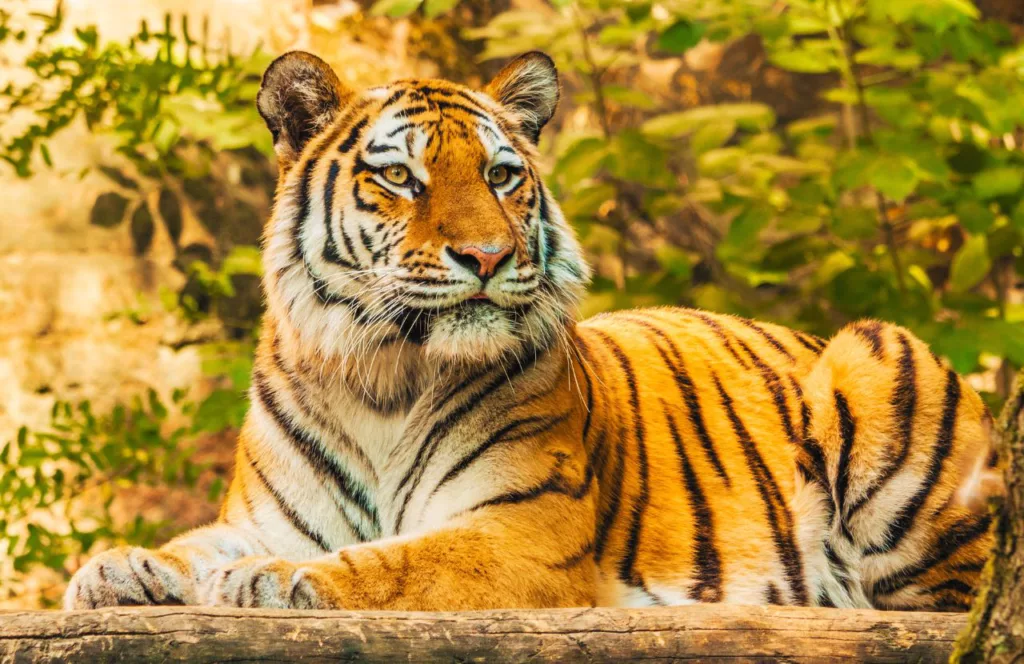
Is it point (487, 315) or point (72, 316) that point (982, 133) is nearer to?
point (487, 315)

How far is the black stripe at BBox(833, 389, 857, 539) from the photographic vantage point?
2.76 m

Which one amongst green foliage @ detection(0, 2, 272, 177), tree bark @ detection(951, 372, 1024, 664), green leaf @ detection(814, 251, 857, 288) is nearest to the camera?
tree bark @ detection(951, 372, 1024, 664)

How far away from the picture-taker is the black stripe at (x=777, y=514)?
2.74 meters

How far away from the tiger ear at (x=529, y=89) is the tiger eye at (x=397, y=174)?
47 cm

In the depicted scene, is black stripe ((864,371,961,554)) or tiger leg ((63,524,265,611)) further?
black stripe ((864,371,961,554))

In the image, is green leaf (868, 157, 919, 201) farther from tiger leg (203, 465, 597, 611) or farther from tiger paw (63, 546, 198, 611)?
tiger paw (63, 546, 198, 611)

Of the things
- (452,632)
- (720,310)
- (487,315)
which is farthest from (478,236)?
(720,310)

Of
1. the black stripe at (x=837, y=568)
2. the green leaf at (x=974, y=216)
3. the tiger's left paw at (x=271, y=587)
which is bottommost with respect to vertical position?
the black stripe at (x=837, y=568)

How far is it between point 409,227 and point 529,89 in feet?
2.27

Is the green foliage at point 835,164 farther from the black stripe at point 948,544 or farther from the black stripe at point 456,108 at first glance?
the black stripe at point 456,108

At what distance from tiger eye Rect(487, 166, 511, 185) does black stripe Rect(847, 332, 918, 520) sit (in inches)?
45.0

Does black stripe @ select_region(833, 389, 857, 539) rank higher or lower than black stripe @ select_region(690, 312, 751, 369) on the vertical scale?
lower

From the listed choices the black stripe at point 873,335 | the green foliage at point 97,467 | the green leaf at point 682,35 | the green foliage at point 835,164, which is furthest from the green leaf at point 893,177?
the green foliage at point 97,467

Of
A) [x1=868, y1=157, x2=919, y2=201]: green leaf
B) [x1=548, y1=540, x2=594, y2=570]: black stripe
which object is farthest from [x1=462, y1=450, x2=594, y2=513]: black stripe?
[x1=868, y1=157, x2=919, y2=201]: green leaf
